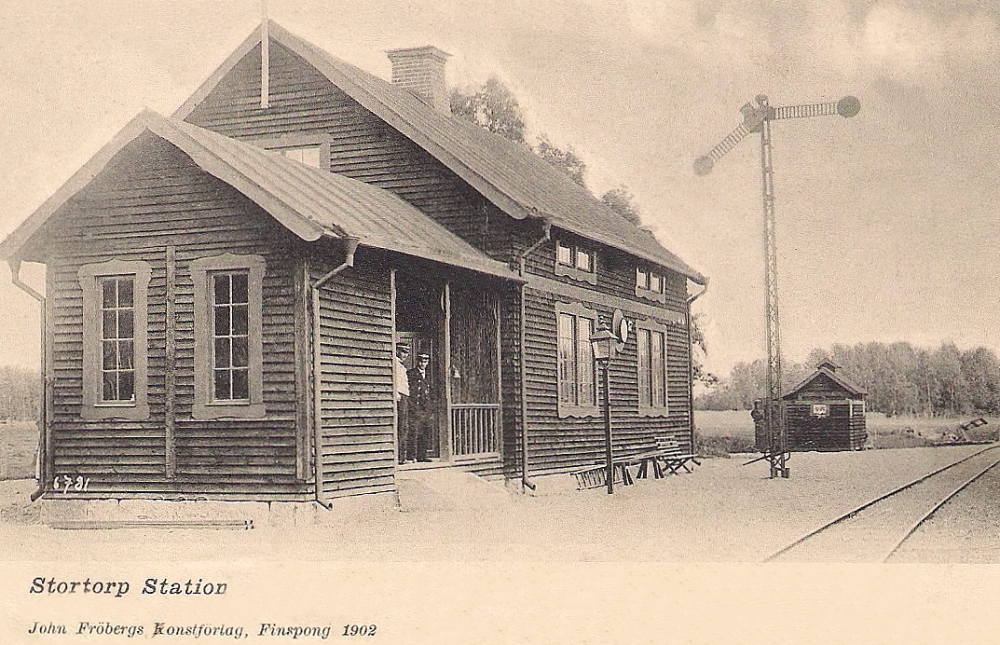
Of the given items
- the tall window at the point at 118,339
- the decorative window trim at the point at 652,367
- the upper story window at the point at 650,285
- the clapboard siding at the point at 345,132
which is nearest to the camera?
the tall window at the point at 118,339

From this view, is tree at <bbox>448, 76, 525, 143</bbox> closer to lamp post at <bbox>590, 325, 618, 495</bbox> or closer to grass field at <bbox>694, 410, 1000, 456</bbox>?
lamp post at <bbox>590, 325, 618, 495</bbox>

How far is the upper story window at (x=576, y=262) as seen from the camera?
62.5 ft

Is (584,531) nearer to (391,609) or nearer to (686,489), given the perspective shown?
(391,609)

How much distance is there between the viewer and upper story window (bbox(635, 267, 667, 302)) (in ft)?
73.5

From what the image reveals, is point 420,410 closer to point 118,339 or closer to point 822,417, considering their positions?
point 118,339

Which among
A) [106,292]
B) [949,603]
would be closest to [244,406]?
[106,292]

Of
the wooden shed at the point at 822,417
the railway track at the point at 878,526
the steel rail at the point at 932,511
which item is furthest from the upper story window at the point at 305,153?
the wooden shed at the point at 822,417

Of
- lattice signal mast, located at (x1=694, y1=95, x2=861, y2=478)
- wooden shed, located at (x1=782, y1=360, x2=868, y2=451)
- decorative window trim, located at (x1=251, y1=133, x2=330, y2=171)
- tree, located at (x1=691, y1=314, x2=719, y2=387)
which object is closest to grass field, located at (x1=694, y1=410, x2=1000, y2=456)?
wooden shed, located at (x1=782, y1=360, x2=868, y2=451)

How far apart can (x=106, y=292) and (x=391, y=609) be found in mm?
5622

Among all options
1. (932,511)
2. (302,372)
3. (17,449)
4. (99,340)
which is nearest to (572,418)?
(932,511)

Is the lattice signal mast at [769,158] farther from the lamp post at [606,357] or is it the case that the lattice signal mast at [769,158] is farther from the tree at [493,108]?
the tree at [493,108]

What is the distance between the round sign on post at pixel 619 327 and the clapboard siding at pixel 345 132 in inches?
130

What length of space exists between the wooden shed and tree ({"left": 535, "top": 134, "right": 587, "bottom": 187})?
1174 cm

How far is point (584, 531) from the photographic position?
1370 centimetres
